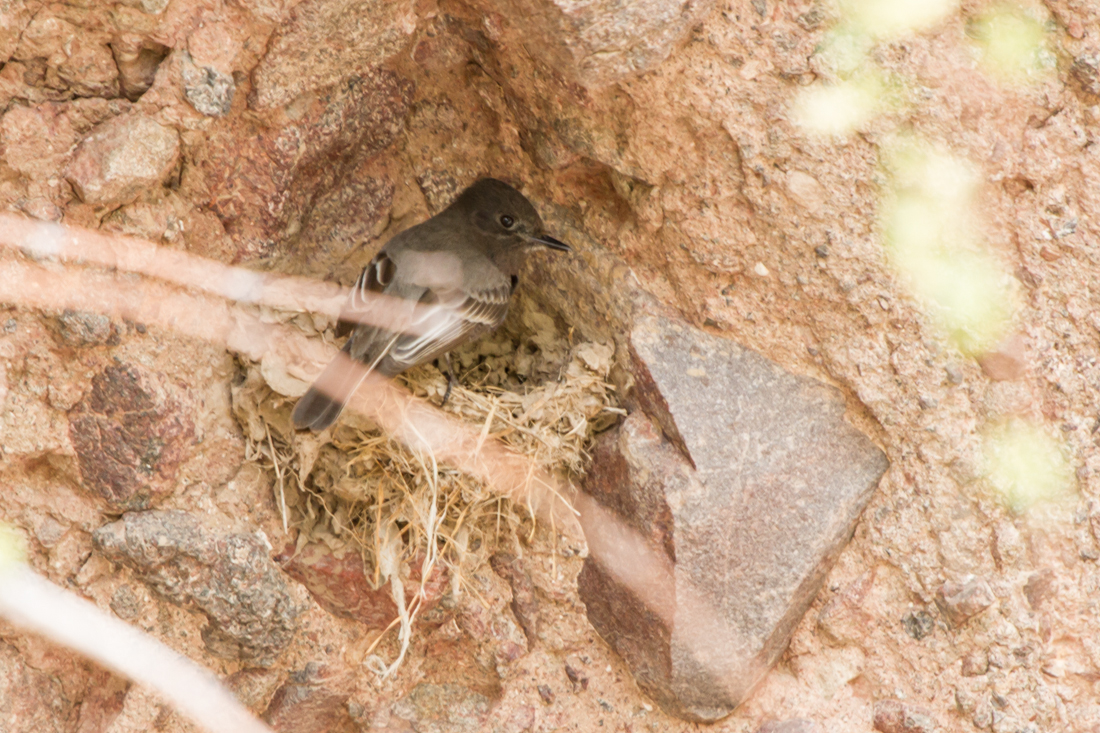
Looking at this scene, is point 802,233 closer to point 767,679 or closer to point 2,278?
point 767,679

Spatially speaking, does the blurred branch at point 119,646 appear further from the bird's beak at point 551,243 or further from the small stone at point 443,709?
the bird's beak at point 551,243

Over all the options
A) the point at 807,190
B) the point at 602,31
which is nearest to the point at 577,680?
the point at 807,190

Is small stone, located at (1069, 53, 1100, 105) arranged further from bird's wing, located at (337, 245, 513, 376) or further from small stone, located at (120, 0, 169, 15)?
small stone, located at (120, 0, 169, 15)

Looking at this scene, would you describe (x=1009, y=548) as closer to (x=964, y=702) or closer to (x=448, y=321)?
(x=964, y=702)

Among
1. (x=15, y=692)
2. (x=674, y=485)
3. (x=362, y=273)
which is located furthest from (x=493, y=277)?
(x=15, y=692)

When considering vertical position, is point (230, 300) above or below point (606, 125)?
below

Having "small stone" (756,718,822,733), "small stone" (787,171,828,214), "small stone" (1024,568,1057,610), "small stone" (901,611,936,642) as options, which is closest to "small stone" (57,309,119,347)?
"small stone" (787,171,828,214)
